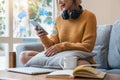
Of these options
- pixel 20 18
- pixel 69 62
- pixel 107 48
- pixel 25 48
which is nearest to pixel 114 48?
pixel 107 48

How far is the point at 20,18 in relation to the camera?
338cm

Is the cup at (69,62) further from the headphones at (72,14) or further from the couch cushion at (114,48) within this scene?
the couch cushion at (114,48)

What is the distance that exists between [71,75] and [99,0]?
2.43 meters

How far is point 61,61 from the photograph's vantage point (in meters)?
1.57

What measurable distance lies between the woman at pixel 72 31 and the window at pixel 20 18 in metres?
1.23

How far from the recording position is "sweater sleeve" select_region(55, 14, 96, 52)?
174cm

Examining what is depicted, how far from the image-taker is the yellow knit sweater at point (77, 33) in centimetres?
177

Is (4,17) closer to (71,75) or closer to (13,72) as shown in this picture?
(13,72)

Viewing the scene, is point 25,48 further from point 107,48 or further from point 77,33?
point 107,48

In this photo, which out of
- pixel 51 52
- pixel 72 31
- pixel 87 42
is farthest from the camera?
pixel 72 31

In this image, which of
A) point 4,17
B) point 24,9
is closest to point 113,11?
point 24,9

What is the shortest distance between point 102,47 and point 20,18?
4.28 ft

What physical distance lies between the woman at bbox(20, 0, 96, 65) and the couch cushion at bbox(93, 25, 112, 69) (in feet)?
2.28

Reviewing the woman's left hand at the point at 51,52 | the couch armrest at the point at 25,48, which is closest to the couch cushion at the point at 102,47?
the couch armrest at the point at 25,48
